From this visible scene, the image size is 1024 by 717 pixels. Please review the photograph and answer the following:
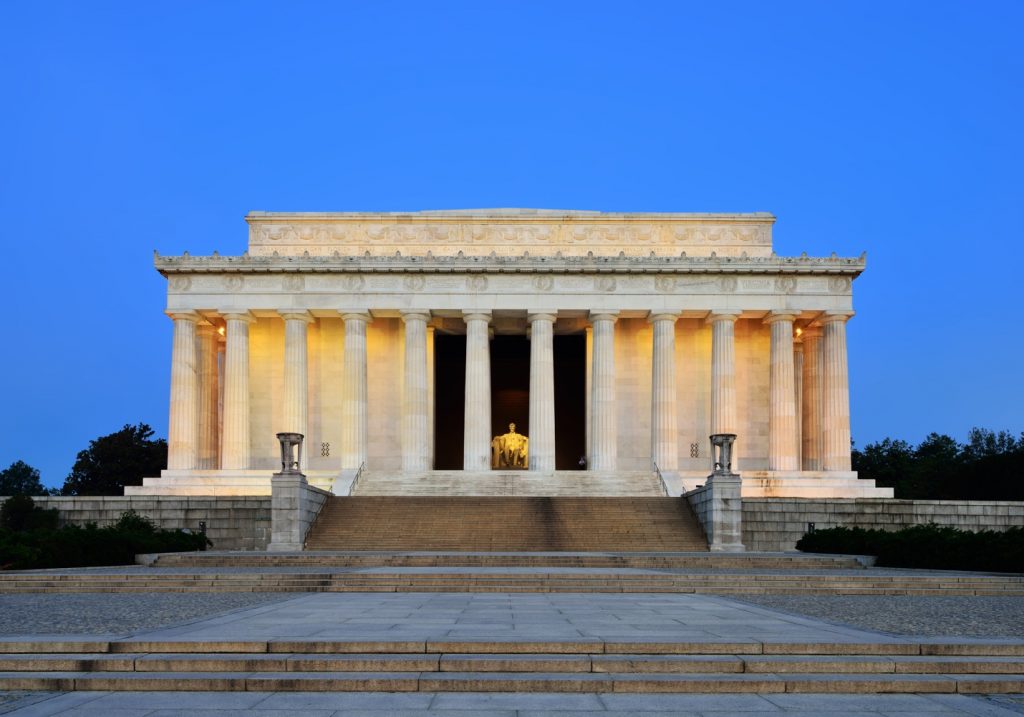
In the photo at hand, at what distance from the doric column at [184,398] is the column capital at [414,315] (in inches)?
467

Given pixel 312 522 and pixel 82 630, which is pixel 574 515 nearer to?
pixel 312 522

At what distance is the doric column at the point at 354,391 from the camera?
2148 inches

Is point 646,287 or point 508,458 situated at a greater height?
point 646,287

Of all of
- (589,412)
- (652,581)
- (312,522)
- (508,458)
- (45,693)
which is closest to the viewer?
(45,693)

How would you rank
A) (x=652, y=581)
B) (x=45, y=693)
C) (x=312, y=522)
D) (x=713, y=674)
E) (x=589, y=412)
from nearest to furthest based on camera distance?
(x=45, y=693), (x=713, y=674), (x=652, y=581), (x=312, y=522), (x=589, y=412)

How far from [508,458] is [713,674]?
48.2 meters

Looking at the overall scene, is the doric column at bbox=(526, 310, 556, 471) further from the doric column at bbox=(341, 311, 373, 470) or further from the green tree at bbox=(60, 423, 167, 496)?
the green tree at bbox=(60, 423, 167, 496)

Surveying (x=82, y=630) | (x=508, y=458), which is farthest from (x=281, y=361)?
(x=82, y=630)

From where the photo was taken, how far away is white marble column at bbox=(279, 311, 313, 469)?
54.8 meters

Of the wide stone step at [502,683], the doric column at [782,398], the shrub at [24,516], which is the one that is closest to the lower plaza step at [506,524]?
the shrub at [24,516]

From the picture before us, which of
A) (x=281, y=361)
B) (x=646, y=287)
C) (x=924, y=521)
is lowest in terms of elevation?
(x=924, y=521)

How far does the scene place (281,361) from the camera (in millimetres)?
58562

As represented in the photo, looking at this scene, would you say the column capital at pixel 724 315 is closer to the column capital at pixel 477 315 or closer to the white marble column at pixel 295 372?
the column capital at pixel 477 315

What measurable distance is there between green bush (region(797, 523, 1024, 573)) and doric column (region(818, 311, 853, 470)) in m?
19.3
